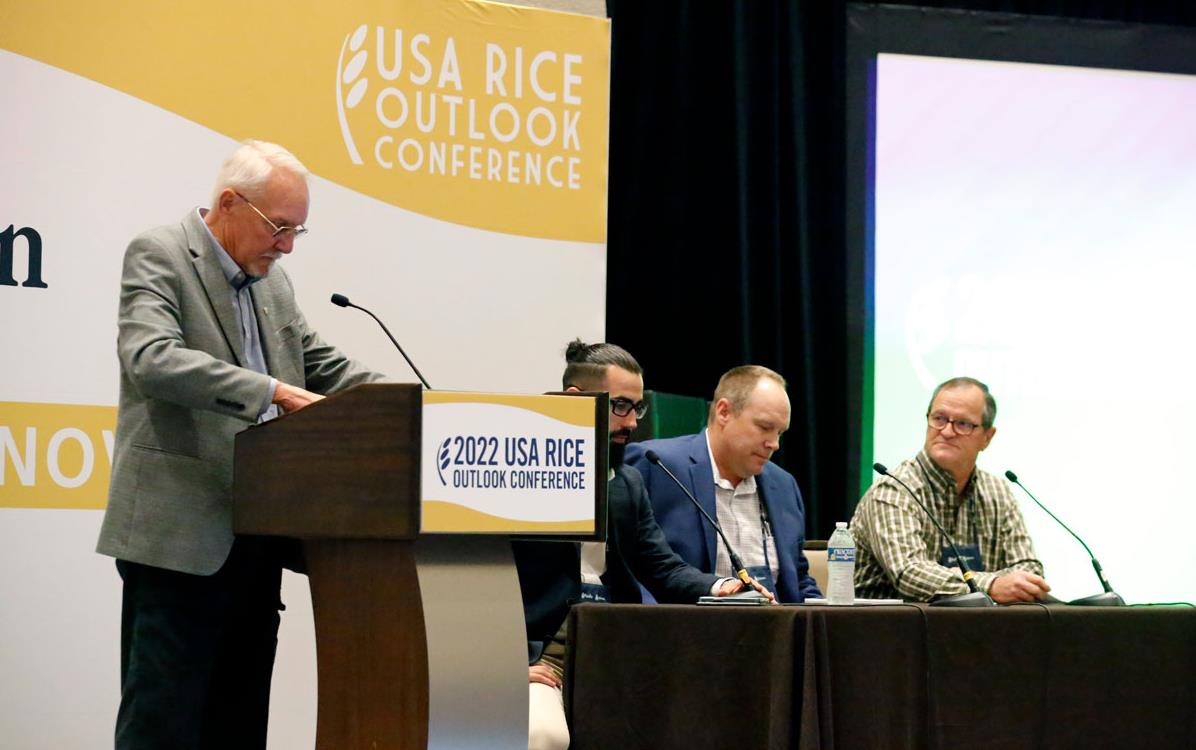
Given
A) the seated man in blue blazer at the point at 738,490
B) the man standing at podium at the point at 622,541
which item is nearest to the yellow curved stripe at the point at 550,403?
the man standing at podium at the point at 622,541

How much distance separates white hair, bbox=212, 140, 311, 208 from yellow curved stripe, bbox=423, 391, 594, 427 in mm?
602

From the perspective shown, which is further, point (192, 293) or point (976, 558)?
point (976, 558)

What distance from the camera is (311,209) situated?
158 inches

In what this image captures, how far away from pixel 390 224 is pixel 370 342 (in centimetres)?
34

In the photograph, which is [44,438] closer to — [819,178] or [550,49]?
[550,49]

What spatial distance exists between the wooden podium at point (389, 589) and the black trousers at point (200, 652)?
0.20 meters

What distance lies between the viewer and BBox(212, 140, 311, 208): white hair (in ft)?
8.35

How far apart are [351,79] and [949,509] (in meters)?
2.04

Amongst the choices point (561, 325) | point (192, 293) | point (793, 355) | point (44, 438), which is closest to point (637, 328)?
point (793, 355)

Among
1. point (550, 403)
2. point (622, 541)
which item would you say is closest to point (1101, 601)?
point (622, 541)

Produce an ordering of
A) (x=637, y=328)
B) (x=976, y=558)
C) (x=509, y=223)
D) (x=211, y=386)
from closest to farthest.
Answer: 1. (x=211, y=386)
2. (x=976, y=558)
3. (x=509, y=223)
4. (x=637, y=328)

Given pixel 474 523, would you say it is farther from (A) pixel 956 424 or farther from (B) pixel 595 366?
Result: (A) pixel 956 424

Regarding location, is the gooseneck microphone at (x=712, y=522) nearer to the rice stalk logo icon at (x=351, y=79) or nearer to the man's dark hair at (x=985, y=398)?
the man's dark hair at (x=985, y=398)

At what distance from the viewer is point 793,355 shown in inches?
220
